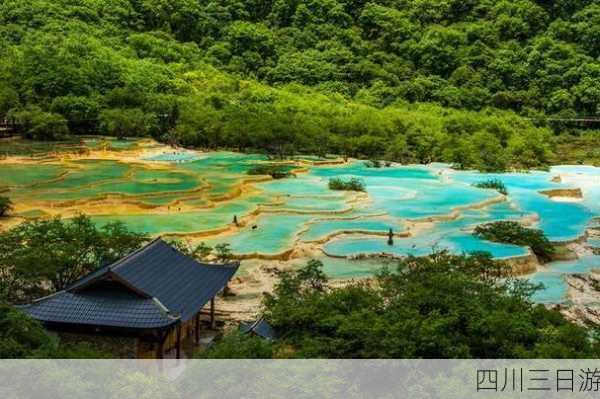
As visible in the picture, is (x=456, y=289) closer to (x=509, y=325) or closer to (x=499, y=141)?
(x=509, y=325)

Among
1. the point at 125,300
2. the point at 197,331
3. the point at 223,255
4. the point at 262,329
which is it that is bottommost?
the point at 197,331

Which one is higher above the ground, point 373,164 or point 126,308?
point 126,308

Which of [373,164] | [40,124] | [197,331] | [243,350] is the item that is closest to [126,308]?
[197,331]

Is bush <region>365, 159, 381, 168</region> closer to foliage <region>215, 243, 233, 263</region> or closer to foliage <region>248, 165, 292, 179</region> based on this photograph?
foliage <region>248, 165, 292, 179</region>

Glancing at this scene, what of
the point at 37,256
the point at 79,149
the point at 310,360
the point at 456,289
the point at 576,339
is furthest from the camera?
the point at 79,149

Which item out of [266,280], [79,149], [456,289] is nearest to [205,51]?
[79,149]

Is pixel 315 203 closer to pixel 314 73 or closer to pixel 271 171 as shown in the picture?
pixel 271 171

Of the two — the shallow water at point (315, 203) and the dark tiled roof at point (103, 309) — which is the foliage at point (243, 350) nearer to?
the dark tiled roof at point (103, 309)
